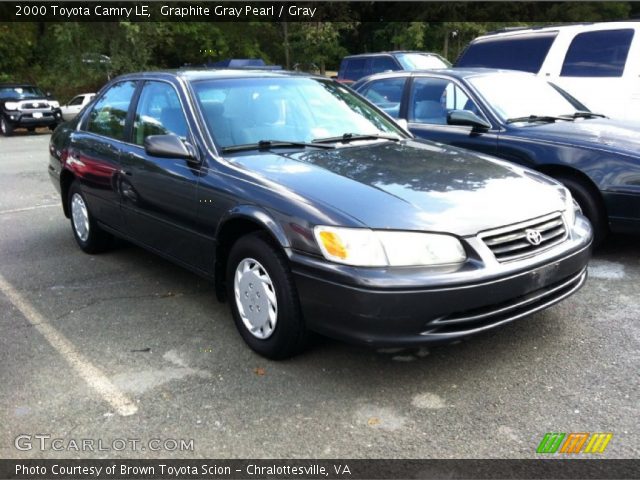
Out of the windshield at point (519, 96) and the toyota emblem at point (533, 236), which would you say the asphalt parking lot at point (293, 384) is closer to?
the toyota emblem at point (533, 236)

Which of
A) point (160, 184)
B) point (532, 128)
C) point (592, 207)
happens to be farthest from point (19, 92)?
point (592, 207)

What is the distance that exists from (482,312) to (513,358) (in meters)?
0.57

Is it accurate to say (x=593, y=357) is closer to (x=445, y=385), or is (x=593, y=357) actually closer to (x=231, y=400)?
(x=445, y=385)

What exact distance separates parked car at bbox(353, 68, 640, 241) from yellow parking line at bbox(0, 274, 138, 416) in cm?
376

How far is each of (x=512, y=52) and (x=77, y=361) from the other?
7522 millimetres

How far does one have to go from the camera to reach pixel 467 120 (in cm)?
561

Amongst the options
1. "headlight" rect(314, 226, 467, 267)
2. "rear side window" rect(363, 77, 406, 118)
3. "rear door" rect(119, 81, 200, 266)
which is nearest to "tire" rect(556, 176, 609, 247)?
"rear side window" rect(363, 77, 406, 118)

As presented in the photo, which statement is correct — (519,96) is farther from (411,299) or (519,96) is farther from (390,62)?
(390,62)

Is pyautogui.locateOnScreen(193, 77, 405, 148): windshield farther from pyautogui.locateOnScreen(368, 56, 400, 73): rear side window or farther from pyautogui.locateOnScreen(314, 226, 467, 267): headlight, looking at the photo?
pyautogui.locateOnScreen(368, 56, 400, 73): rear side window

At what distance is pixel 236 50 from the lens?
31906 millimetres

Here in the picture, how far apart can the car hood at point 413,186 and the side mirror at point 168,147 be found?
→ 350 millimetres

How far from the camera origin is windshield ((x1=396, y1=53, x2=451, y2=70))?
13.9m

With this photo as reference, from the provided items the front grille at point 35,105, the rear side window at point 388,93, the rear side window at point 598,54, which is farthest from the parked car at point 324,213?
the front grille at point 35,105

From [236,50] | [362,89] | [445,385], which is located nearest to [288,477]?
[445,385]
